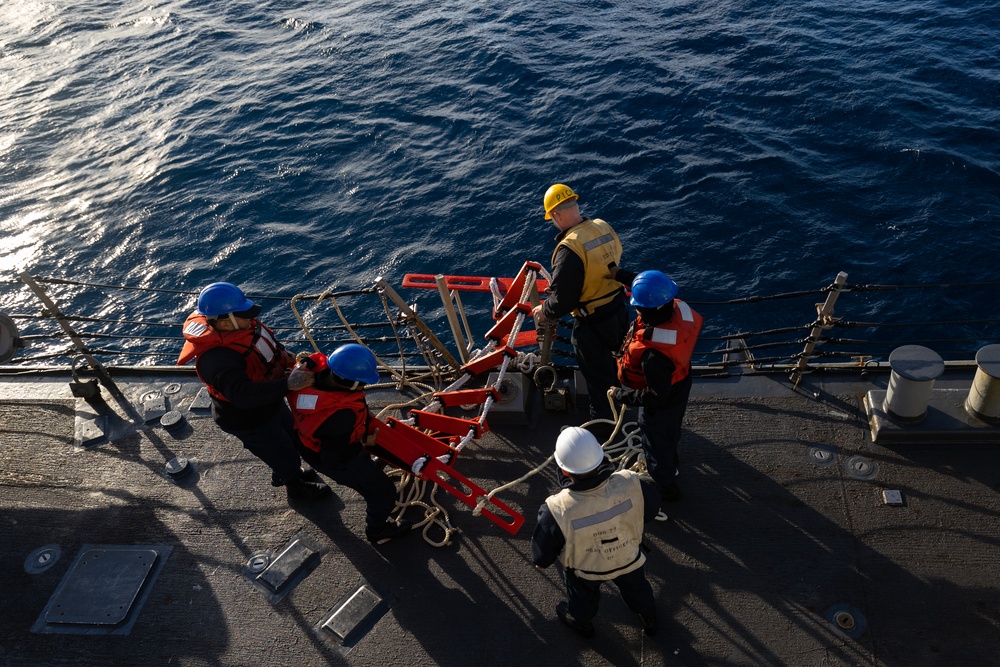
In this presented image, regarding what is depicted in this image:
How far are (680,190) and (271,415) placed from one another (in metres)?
11.8

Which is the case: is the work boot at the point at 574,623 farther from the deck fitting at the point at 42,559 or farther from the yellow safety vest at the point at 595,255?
the deck fitting at the point at 42,559

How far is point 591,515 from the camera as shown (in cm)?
420

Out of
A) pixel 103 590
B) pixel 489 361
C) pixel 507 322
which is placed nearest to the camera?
pixel 103 590

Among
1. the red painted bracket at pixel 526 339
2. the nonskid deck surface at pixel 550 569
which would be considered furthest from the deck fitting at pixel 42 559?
the red painted bracket at pixel 526 339

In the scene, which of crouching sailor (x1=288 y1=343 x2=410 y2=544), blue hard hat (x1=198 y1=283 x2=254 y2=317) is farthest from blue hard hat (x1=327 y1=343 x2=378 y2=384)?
blue hard hat (x1=198 y1=283 x2=254 y2=317)

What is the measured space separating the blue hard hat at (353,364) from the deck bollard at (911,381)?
4598 mm

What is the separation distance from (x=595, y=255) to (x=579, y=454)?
2.52m

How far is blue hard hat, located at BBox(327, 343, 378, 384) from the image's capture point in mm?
5121

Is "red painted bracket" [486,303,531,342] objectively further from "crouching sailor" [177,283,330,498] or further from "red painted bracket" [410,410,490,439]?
"crouching sailor" [177,283,330,498]

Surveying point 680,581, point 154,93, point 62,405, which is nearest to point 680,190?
point 680,581

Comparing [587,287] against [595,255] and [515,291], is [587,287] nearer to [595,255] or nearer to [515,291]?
[595,255]

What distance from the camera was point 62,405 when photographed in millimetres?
8078

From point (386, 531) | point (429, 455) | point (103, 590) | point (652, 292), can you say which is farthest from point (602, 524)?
point (103, 590)

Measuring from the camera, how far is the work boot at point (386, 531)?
19.6 feet
